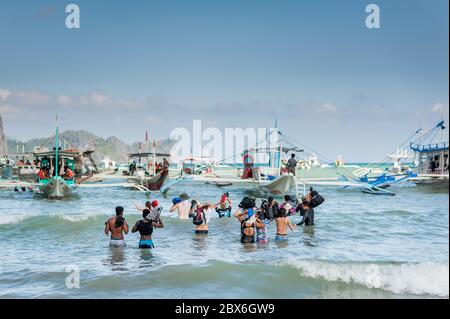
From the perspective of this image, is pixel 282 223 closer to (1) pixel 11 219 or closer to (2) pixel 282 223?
(2) pixel 282 223

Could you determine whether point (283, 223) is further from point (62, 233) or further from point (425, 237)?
point (62, 233)

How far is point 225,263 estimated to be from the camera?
11422 mm

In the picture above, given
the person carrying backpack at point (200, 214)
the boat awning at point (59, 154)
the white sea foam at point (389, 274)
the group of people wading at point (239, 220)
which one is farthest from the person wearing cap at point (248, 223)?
the boat awning at point (59, 154)

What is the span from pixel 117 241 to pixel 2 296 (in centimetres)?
405

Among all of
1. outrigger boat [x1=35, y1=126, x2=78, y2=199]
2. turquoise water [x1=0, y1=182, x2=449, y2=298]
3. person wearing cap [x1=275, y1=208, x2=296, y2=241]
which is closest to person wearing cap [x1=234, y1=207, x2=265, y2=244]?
turquoise water [x1=0, y1=182, x2=449, y2=298]

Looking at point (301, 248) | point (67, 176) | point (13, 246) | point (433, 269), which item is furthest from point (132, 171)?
point (433, 269)

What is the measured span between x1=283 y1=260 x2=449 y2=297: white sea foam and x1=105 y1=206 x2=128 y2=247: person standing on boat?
15.5ft

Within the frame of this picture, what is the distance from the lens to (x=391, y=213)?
82.5 ft

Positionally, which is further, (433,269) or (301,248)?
(301,248)

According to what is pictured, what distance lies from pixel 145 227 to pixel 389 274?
6.68 m

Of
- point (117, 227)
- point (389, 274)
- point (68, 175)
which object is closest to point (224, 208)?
point (117, 227)

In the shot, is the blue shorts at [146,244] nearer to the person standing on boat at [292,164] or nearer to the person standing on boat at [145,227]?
the person standing on boat at [145,227]

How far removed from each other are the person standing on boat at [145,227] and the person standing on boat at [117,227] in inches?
14.3
